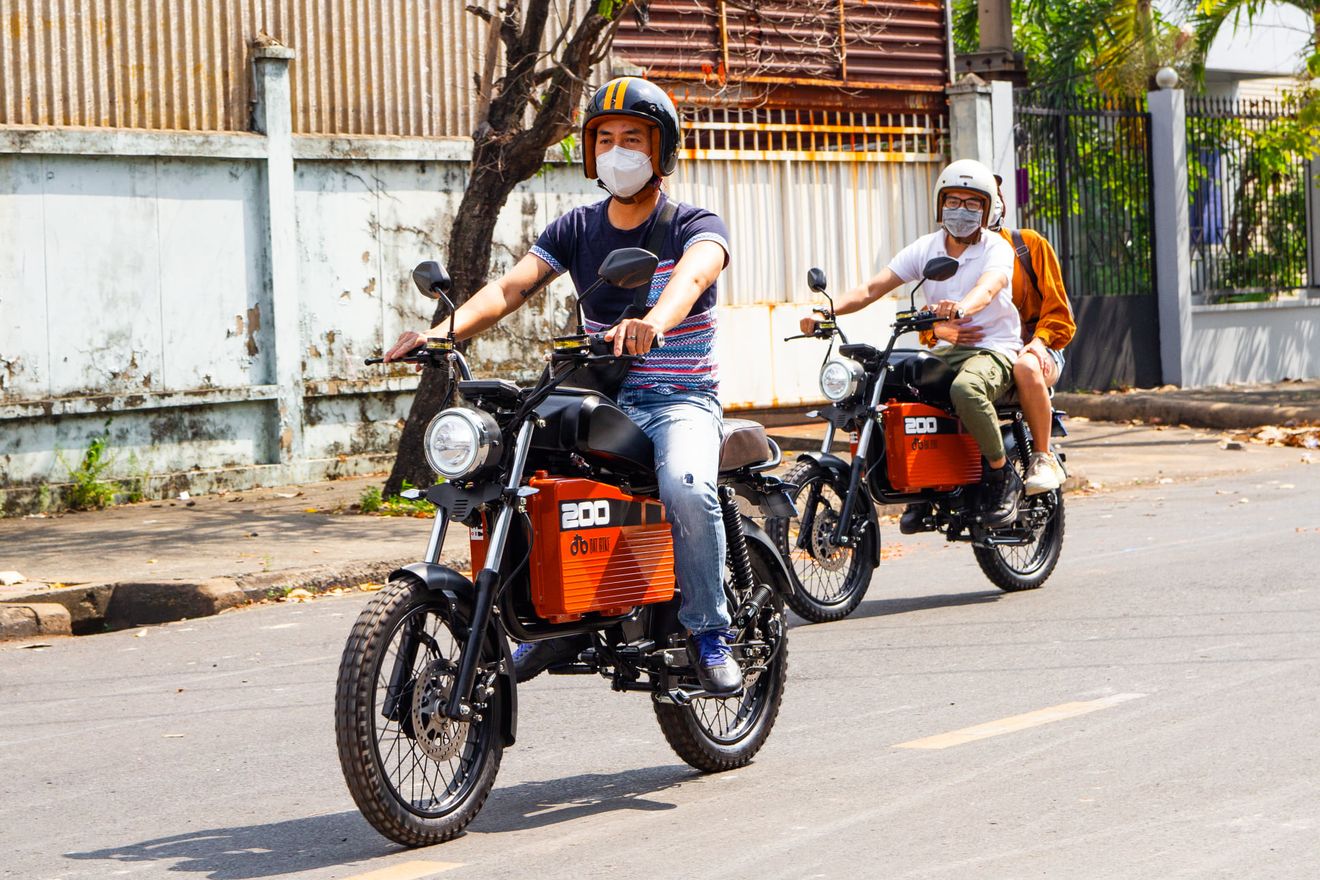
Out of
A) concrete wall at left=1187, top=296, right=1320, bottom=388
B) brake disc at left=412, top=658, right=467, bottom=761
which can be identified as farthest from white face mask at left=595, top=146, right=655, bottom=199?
concrete wall at left=1187, top=296, right=1320, bottom=388

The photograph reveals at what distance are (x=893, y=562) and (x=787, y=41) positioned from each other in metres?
7.59

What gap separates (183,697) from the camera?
7.10 metres

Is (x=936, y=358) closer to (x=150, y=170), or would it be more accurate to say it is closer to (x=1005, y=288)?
(x=1005, y=288)

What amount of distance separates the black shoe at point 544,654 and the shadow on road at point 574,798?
0.38 meters

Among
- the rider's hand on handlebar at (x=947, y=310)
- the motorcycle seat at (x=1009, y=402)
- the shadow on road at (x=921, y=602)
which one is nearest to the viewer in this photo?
the rider's hand on handlebar at (x=947, y=310)

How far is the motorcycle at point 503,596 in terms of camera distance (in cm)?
461

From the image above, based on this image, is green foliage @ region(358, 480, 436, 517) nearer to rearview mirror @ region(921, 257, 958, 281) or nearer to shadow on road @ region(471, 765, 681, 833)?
rearview mirror @ region(921, 257, 958, 281)

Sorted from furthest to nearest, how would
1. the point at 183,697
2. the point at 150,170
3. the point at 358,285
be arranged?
the point at 358,285, the point at 150,170, the point at 183,697

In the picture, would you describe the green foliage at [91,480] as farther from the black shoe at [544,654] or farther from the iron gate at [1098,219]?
the iron gate at [1098,219]

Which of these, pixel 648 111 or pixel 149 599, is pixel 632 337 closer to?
pixel 648 111

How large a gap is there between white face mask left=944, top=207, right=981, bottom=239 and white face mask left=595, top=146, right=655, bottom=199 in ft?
12.2

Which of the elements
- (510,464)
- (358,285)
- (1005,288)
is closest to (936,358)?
Result: (1005,288)

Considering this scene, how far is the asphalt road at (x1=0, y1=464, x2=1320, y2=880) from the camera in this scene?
4.59 m

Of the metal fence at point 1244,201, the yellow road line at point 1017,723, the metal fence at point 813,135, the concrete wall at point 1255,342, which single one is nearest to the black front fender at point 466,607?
the yellow road line at point 1017,723
